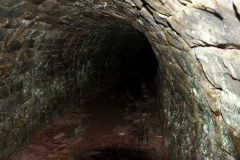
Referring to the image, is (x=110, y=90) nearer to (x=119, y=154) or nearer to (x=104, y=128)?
(x=104, y=128)

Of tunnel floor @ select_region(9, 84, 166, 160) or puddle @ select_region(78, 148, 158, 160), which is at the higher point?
puddle @ select_region(78, 148, 158, 160)

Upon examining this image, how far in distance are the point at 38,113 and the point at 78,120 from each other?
4.26 ft

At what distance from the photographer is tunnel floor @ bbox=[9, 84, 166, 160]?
4617 millimetres

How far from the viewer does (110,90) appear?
9969 millimetres

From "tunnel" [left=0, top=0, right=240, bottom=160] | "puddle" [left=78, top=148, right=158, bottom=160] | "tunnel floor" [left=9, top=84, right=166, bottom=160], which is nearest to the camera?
"tunnel" [left=0, top=0, right=240, bottom=160]

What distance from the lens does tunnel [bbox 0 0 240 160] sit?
5.49 feet

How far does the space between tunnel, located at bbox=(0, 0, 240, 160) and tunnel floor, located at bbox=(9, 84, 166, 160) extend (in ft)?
0.08

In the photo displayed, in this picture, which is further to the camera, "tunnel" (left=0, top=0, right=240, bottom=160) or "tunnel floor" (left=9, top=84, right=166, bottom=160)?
"tunnel floor" (left=9, top=84, right=166, bottom=160)

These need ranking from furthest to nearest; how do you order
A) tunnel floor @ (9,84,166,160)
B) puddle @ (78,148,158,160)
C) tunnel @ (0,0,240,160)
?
tunnel floor @ (9,84,166,160) < puddle @ (78,148,158,160) < tunnel @ (0,0,240,160)

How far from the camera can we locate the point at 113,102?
8.38m

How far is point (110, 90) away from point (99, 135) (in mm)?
4530

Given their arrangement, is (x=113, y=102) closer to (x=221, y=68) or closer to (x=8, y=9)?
(x=8, y=9)

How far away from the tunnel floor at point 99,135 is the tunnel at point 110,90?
2cm

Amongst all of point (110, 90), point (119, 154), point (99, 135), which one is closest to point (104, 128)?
point (99, 135)
